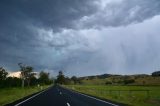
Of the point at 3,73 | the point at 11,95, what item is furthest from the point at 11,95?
the point at 3,73

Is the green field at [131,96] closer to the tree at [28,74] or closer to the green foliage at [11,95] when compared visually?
the green foliage at [11,95]

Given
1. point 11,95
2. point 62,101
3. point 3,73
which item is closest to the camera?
point 62,101

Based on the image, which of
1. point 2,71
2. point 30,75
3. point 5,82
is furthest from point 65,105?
point 30,75

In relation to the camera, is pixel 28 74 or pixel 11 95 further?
pixel 28 74

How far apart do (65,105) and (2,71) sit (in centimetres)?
13526

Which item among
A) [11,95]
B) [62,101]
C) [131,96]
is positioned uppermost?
[11,95]

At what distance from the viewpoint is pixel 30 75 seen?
167 meters

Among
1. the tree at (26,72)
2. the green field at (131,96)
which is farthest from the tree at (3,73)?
the green field at (131,96)

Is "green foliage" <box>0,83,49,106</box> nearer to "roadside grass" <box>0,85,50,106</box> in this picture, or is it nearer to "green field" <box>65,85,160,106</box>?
"roadside grass" <box>0,85,50,106</box>

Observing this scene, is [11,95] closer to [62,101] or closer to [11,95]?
[11,95]

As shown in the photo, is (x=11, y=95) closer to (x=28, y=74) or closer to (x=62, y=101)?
(x=62, y=101)

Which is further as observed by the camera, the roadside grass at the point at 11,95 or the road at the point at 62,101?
the roadside grass at the point at 11,95

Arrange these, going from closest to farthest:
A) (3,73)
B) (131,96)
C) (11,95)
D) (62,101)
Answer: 1. (62,101)
2. (131,96)
3. (11,95)
4. (3,73)

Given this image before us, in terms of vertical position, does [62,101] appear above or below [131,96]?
below
